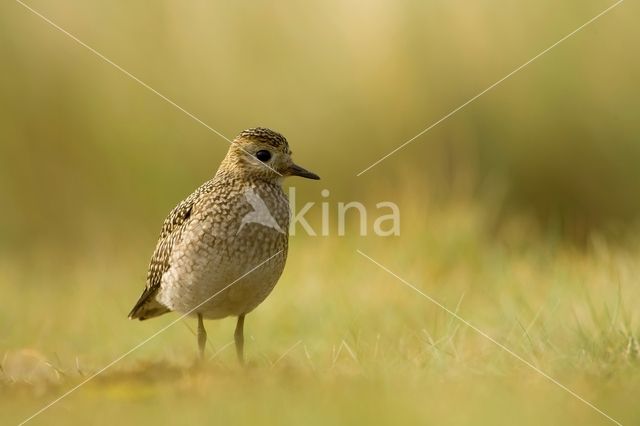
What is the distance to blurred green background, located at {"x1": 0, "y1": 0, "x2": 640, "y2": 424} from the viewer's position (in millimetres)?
7484

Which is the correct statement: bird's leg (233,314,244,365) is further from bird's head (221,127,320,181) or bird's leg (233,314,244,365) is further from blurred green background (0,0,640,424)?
bird's head (221,127,320,181)

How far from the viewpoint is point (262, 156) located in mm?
6391

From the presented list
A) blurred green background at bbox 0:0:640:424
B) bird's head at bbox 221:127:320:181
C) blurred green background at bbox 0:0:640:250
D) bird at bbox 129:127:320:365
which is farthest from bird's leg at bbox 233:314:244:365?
A: blurred green background at bbox 0:0:640:250

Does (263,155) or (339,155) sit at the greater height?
(263,155)

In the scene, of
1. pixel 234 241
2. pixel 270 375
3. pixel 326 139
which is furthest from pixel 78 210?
pixel 270 375

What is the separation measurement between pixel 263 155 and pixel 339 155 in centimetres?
442

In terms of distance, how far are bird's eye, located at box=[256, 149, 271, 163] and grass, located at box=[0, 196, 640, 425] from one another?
1106mm

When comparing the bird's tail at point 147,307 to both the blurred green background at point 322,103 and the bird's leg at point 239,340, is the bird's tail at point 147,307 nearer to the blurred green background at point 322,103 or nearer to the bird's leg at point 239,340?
the bird's leg at point 239,340

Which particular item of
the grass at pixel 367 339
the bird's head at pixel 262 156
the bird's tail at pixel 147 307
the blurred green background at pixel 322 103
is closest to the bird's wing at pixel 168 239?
the bird's tail at pixel 147 307

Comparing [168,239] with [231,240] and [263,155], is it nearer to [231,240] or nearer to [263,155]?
[231,240]

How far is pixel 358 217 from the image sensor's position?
32.3ft

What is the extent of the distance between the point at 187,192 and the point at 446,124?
2717 millimetres

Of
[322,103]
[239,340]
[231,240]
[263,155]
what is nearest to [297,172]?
[263,155]

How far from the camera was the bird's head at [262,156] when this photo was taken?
6.38 m
